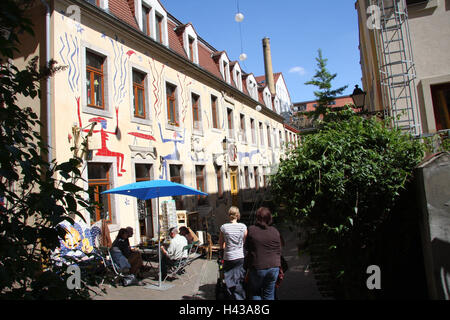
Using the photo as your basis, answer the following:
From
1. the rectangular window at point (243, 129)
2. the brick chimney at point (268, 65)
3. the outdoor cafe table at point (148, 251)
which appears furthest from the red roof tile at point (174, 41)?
the brick chimney at point (268, 65)

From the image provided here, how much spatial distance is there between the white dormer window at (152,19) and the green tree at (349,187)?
9.25 m

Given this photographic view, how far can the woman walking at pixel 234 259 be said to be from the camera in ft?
15.3

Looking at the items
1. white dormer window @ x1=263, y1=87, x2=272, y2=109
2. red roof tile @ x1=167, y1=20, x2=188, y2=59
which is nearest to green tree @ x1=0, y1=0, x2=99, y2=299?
red roof tile @ x1=167, y1=20, x2=188, y2=59

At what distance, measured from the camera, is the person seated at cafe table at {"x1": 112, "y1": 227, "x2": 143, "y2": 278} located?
6.94 metres

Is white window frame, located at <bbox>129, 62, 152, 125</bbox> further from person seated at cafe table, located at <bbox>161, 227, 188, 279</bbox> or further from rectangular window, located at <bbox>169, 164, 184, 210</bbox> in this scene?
person seated at cafe table, located at <bbox>161, 227, 188, 279</bbox>

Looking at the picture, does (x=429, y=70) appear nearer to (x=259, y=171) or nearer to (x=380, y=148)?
(x=380, y=148)

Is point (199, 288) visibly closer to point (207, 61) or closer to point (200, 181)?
point (200, 181)

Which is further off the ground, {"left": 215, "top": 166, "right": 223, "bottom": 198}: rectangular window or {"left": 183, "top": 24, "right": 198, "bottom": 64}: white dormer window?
{"left": 183, "top": 24, "right": 198, "bottom": 64}: white dormer window

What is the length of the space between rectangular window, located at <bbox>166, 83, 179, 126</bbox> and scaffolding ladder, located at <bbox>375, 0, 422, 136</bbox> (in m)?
7.37

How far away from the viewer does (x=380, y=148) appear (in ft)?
14.4

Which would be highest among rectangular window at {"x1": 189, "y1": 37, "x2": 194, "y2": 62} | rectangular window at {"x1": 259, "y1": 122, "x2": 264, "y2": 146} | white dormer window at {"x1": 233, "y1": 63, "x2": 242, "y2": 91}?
white dormer window at {"x1": 233, "y1": 63, "x2": 242, "y2": 91}

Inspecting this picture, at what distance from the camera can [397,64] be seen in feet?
28.6

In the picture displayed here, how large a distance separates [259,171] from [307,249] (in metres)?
18.0

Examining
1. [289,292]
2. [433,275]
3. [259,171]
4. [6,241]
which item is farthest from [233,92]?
[6,241]
